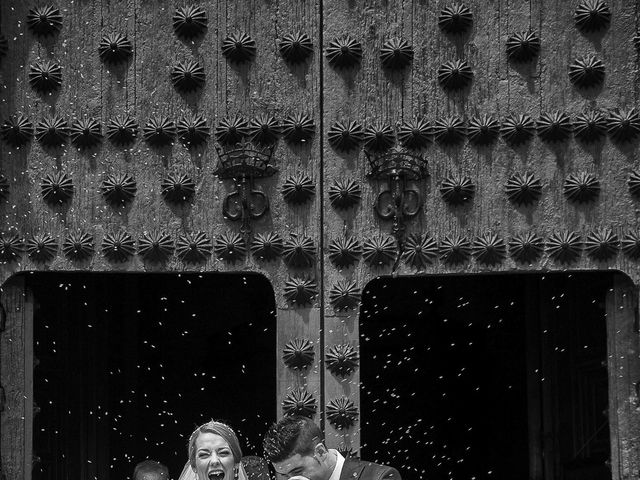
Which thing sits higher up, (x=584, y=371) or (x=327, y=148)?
(x=327, y=148)

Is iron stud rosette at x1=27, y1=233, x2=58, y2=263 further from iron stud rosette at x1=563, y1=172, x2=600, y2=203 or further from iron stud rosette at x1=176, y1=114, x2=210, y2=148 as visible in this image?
iron stud rosette at x1=563, y1=172, x2=600, y2=203

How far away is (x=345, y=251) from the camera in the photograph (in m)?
6.55

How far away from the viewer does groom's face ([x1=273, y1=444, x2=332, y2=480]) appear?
5.36 meters

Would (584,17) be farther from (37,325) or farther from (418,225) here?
(37,325)

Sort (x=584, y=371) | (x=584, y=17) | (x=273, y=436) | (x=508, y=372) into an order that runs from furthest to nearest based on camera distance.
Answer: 1. (x=508, y=372)
2. (x=584, y=371)
3. (x=584, y=17)
4. (x=273, y=436)

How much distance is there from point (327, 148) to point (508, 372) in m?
3.12

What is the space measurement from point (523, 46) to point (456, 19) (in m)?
0.32

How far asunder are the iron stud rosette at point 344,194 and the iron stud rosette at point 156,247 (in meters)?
0.76

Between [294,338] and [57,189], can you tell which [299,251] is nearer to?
[294,338]

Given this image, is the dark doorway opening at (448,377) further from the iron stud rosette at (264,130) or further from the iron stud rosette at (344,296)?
the iron stud rosette at (264,130)

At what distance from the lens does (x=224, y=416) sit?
9352mm

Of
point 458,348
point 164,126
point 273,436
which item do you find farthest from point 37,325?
point 273,436

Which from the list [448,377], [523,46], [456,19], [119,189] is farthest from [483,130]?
[448,377]

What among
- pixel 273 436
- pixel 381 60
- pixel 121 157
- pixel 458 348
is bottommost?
pixel 273 436
